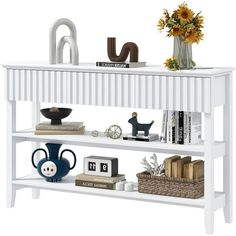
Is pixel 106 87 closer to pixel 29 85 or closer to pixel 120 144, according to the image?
pixel 120 144

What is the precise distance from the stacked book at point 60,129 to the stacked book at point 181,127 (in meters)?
0.71

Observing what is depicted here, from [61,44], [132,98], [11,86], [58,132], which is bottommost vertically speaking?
[58,132]

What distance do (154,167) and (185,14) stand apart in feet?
3.59

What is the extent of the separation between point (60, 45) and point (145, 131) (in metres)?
0.91

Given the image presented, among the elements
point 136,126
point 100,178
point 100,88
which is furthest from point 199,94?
point 100,178

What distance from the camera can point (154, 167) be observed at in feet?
20.1

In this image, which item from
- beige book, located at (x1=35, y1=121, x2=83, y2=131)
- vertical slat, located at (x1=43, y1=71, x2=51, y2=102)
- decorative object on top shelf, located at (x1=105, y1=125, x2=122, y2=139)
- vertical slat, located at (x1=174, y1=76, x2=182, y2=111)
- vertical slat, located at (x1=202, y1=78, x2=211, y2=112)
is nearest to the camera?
vertical slat, located at (x1=202, y1=78, x2=211, y2=112)

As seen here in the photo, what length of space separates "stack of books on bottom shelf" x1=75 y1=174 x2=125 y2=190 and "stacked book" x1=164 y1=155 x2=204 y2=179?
426 mm

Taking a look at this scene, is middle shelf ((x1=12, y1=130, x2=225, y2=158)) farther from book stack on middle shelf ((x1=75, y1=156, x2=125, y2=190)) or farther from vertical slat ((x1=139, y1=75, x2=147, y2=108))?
vertical slat ((x1=139, y1=75, x2=147, y2=108))

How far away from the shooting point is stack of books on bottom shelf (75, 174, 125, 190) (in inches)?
246

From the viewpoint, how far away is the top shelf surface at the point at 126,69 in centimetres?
574

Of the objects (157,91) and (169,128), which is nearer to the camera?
(157,91)

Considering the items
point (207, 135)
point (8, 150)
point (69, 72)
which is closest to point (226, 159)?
point (207, 135)

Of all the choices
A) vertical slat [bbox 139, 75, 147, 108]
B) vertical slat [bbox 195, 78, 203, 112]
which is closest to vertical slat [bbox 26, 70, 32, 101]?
vertical slat [bbox 139, 75, 147, 108]
